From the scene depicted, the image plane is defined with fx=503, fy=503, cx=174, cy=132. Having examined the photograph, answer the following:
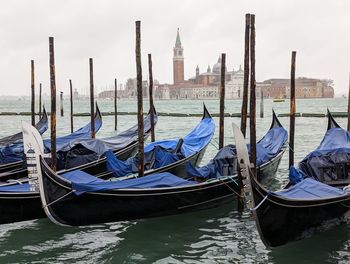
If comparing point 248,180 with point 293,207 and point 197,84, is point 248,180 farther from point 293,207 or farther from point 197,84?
point 197,84

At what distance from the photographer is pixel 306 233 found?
5.30 m

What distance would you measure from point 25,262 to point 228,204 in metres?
3.12

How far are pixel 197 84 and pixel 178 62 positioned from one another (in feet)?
19.3

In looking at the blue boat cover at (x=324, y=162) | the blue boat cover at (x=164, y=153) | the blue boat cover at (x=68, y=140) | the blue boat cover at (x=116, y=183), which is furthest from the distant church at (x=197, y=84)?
the blue boat cover at (x=116, y=183)

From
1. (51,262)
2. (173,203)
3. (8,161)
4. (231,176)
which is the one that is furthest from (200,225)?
(8,161)

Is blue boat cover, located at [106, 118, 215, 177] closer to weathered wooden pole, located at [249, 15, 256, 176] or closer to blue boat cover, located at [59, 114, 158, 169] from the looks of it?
blue boat cover, located at [59, 114, 158, 169]

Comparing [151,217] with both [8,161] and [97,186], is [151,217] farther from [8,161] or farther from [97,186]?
[8,161]

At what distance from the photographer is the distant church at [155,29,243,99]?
99250 mm

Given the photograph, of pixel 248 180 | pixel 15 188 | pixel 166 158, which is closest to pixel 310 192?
pixel 248 180

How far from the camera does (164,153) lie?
7.93m

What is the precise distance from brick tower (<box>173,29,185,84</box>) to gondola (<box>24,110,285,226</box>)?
95388mm

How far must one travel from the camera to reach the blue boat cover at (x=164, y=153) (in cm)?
723

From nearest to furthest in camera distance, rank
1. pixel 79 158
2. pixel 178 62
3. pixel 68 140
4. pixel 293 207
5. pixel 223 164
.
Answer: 1. pixel 293 207
2. pixel 223 164
3. pixel 79 158
4. pixel 68 140
5. pixel 178 62

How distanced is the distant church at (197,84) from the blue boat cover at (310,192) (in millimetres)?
92954
